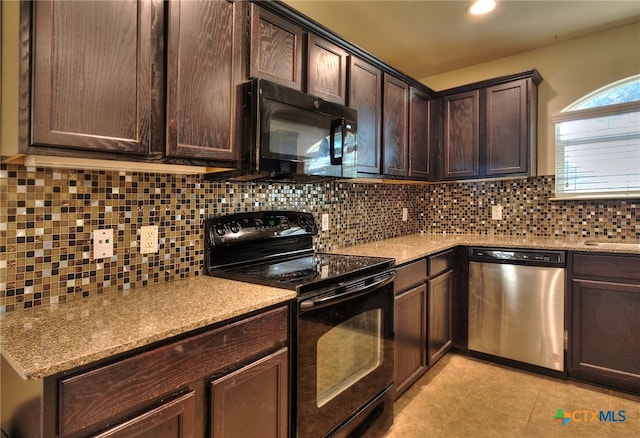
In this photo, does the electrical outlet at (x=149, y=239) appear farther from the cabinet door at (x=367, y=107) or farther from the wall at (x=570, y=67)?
the wall at (x=570, y=67)

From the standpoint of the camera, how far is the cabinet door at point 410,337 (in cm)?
220

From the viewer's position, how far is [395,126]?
280 cm

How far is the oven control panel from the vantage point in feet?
5.99

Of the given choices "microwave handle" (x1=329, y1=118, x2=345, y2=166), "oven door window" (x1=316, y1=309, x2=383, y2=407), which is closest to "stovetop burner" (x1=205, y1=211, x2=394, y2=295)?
"oven door window" (x1=316, y1=309, x2=383, y2=407)

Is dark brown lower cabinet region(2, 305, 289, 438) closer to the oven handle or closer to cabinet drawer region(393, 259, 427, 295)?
the oven handle

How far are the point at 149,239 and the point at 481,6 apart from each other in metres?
2.44

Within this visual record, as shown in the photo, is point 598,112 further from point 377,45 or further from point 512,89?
point 377,45

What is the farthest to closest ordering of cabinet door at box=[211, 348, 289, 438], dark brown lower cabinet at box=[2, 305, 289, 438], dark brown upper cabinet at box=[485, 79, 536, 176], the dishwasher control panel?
dark brown upper cabinet at box=[485, 79, 536, 176] < the dishwasher control panel < cabinet door at box=[211, 348, 289, 438] < dark brown lower cabinet at box=[2, 305, 289, 438]

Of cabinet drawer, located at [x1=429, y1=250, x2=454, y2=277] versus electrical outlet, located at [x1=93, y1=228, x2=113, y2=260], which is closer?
electrical outlet, located at [x1=93, y1=228, x2=113, y2=260]

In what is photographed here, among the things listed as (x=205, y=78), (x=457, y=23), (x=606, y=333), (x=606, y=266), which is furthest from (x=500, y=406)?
(x=457, y=23)

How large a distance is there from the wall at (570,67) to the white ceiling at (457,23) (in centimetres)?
9

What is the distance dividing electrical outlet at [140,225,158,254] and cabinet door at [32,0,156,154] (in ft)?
1.39

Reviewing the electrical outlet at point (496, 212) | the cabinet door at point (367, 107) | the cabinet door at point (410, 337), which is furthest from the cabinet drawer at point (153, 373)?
the electrical outlet at point (496, 212)

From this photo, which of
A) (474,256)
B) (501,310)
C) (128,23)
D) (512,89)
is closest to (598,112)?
(512,89)
